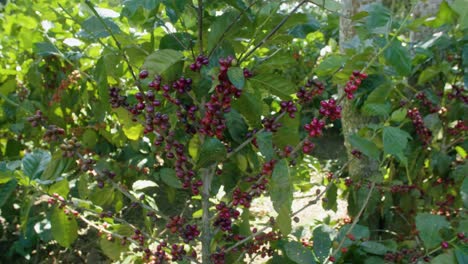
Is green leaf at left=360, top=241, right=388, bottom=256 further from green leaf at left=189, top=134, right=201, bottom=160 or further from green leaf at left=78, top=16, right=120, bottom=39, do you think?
green leaf at left=78, top=16, right=120, bottom=39

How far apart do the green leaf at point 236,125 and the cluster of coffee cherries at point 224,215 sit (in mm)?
228

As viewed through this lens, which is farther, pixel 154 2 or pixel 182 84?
pixel 182 84

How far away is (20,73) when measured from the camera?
2.92 m

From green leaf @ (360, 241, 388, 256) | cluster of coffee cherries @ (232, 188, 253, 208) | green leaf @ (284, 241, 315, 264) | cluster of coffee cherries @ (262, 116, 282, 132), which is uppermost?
cluster of coffee cherries @ (262, 116, 282, 132)

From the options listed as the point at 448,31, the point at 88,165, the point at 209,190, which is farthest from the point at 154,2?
the point at 448,31

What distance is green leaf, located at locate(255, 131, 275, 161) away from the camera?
1.26m

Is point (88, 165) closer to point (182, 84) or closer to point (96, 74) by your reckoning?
point (96, 74)

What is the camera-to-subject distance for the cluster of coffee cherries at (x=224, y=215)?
4.83 feet

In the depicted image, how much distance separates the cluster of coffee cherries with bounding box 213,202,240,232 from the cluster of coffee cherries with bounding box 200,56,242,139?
11.2 inches

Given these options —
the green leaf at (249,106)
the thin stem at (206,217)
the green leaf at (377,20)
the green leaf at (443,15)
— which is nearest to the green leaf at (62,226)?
the thin stem at (206,217)

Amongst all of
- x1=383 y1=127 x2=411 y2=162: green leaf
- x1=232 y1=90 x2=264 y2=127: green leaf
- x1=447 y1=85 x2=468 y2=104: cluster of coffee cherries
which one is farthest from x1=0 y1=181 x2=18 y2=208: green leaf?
x1=447 y1=85 x2=468 y2=104: cluster of coffee cherries

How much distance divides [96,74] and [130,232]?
1.97 ft

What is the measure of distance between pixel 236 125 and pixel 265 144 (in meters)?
0.14

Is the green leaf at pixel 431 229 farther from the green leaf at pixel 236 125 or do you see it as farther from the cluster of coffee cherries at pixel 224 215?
the green leaf at pixel 236 125
